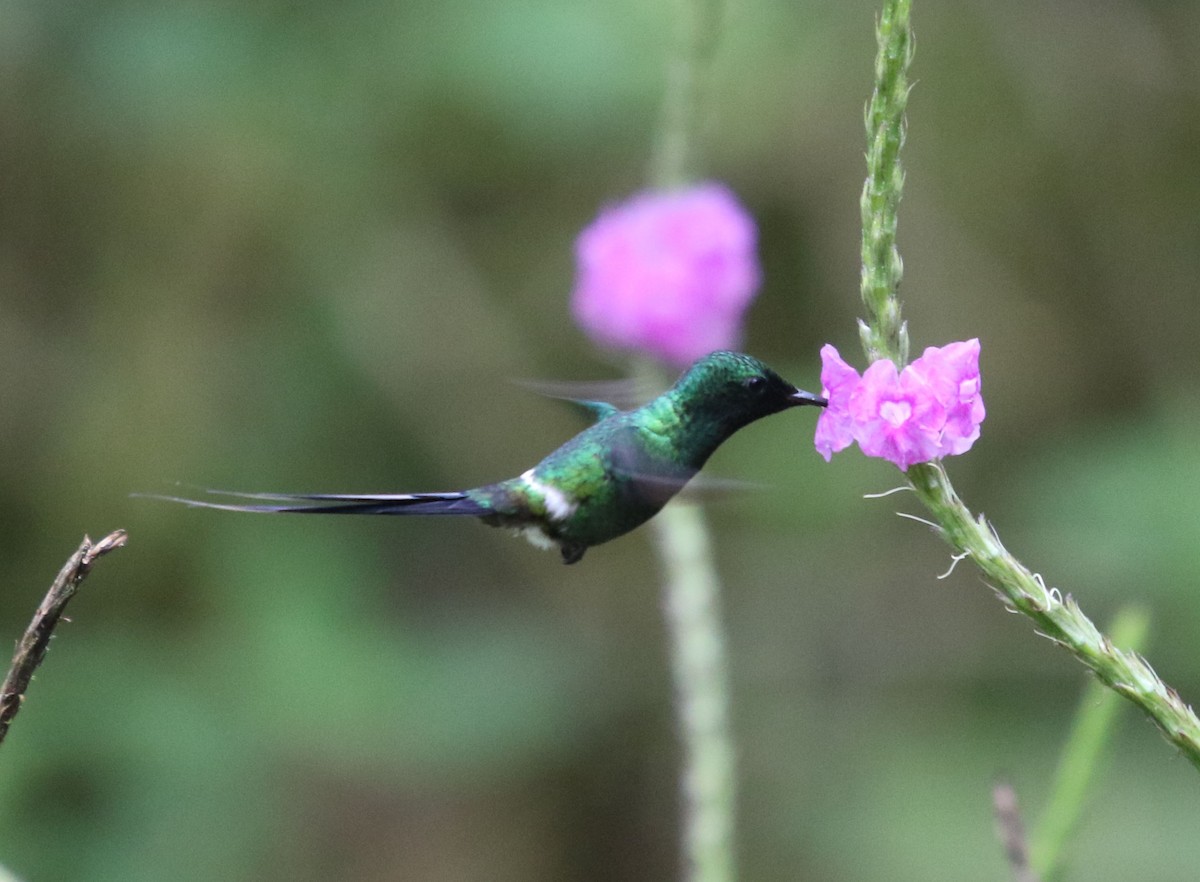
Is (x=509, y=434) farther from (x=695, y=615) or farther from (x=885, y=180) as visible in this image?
(x=885, y=180)

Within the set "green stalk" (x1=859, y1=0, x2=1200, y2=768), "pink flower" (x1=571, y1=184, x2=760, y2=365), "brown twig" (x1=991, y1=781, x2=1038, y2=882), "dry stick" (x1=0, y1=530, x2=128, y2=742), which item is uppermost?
"pink flower" (x1=571, y1=184, x2=760, y2=365)

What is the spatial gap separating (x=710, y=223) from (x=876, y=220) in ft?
4.79

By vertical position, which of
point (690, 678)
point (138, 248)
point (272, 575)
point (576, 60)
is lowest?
point (690, 678)

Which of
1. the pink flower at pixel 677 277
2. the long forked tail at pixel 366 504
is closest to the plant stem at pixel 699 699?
the pink flower at pixel 677 277

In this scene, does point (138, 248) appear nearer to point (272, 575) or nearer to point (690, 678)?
point (272, 575)

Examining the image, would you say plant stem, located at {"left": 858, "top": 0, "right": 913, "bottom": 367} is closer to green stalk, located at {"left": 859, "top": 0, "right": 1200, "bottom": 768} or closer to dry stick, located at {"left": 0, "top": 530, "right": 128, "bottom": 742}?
green stalk, located at {"left": 859, "top": 0, "right": 1200, "bottom": 768}

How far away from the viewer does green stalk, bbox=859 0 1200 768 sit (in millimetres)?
1172

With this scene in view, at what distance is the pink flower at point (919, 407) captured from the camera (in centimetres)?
117

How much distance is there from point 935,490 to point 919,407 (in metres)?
0.10

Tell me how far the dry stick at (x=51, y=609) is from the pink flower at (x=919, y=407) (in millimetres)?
623

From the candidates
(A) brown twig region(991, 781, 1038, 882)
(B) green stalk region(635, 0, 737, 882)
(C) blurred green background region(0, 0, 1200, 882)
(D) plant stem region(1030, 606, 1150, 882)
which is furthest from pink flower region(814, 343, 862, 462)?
(C) blurred green background region(0, 0, 1200, 882)

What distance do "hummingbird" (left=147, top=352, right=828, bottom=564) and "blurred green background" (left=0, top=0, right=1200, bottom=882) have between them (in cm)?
196

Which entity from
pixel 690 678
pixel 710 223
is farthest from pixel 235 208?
pixel 690 678

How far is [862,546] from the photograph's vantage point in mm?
4410
